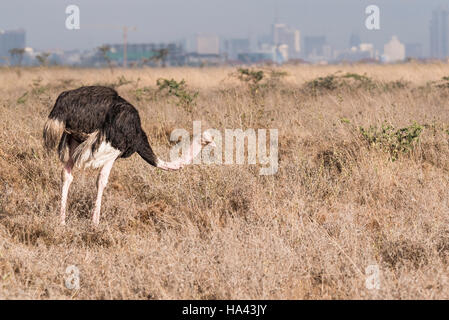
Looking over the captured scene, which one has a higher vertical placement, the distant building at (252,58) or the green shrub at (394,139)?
the distant building at (252,58)

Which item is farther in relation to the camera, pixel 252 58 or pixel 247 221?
pixel 252 58

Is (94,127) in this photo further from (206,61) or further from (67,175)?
(206,61)

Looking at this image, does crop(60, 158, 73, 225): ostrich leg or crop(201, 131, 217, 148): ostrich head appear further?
crop(201, 131, 217, 148): ostrich head

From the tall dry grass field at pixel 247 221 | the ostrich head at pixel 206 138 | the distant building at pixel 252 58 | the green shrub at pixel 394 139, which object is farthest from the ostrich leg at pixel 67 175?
the distant building at pixel 252 58

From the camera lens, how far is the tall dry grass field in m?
3.93

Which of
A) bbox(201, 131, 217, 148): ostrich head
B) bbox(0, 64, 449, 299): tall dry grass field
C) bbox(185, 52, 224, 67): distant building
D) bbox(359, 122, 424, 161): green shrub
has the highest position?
bbox(185, 52, 224, 67): distant building

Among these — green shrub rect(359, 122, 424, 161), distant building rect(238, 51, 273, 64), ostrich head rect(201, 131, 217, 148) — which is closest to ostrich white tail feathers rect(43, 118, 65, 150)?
ostrich head rect(201, 131, 217, 148)

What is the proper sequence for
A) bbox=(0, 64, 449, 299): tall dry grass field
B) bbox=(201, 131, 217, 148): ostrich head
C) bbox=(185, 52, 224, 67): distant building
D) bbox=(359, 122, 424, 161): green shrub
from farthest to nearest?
bbox=(185, 52, 224, 67): distant building → bbox=(359, 122, 424, 161): green shrub → bbox=(201, 131, 217, 148): ostrich head → bbox=(0, 64, 449, 299): tall dry grass field

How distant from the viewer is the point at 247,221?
5246mm

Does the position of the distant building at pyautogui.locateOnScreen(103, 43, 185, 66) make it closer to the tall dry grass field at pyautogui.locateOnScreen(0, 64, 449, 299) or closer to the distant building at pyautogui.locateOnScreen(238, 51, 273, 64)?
the distant building at pyautogui.locateOnScreen(238, 51, 273, 64)

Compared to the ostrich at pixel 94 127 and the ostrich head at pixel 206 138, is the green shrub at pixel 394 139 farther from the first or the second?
the ostrich at pixel 94 127

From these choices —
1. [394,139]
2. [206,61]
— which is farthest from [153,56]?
[394,139]

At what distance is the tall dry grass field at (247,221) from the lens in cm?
393
